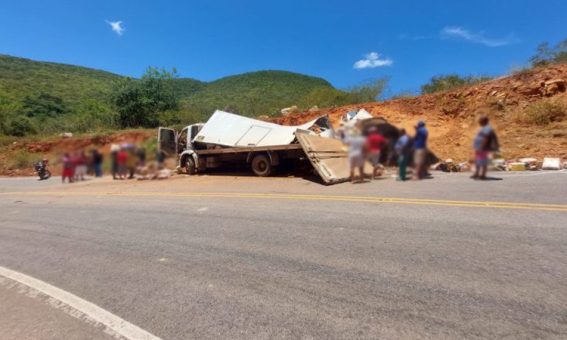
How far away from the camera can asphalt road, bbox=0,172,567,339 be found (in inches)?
563

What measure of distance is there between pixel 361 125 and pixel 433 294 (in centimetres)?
1603

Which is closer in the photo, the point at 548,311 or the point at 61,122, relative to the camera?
the point at 61,122

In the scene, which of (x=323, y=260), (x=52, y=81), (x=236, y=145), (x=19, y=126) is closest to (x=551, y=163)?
(x=236, y=145)

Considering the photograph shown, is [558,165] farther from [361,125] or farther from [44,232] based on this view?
[44,232]

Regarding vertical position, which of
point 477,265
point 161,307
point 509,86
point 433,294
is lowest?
point 161,307

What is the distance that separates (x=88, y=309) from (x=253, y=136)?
65.0 feet

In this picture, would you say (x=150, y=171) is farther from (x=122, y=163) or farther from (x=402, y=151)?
(x=402, y=151)

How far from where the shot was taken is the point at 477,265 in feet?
50.6

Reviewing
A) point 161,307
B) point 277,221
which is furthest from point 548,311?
point 161,307

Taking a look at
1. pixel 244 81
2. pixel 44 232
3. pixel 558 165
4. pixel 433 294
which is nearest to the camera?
pixel 558 165

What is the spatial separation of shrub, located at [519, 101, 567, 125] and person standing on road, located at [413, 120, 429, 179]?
88 cm

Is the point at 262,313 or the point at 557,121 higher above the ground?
the point at 557,121

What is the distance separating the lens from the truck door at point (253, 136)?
295cm

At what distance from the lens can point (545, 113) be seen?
183 cm
